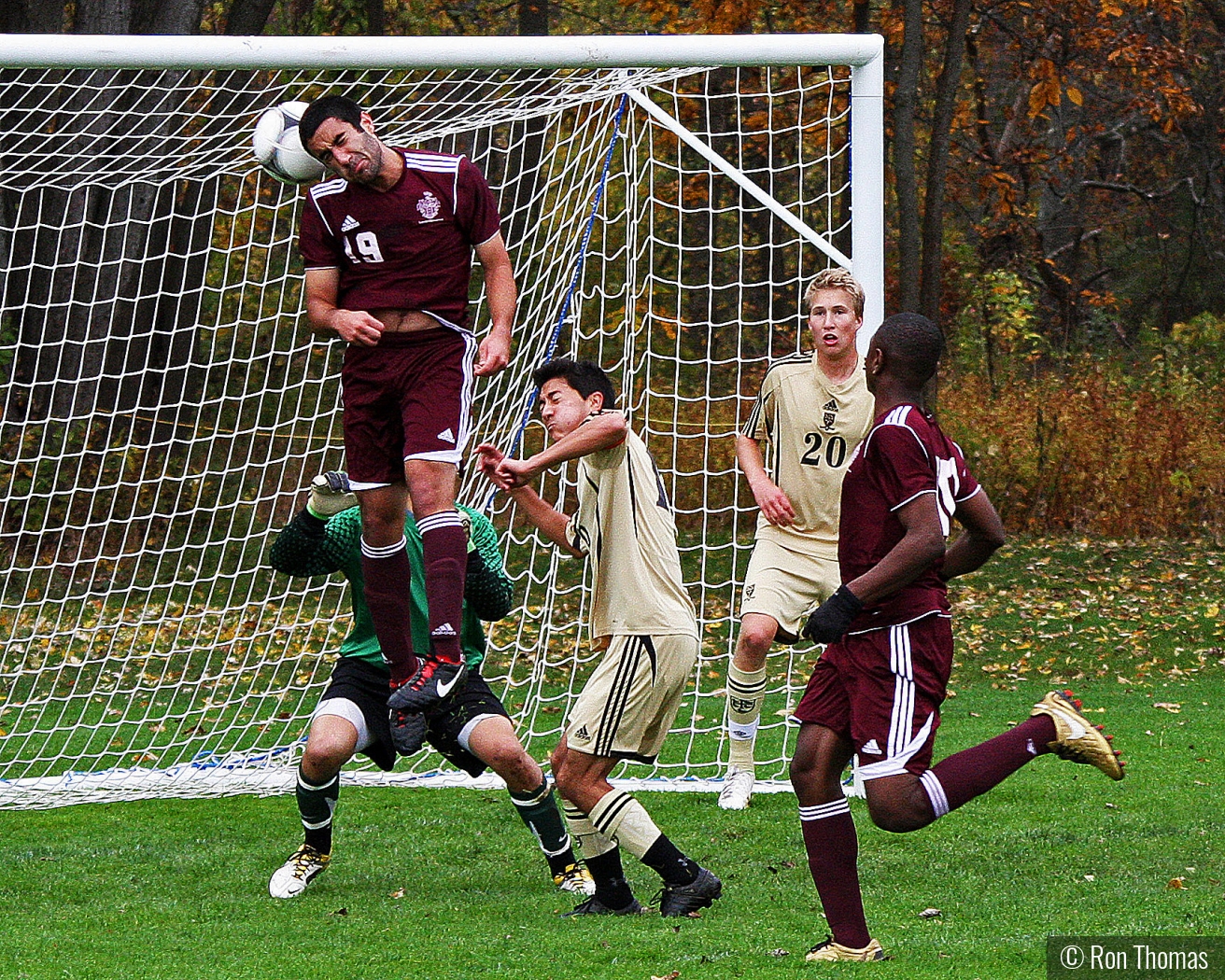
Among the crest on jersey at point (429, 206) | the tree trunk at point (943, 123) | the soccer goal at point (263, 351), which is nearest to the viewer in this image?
the crest on jersey at point (429, 206)

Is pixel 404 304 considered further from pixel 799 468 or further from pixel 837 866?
pixel 837 866

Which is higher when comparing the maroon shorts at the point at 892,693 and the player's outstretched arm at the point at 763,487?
the player's outstretched arm at the point at 763,487

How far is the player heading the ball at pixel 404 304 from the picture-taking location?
216 inches

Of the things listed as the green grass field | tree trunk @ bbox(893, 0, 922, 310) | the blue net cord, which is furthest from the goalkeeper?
tree trunk @ bbox(893, 0, 922, 310)

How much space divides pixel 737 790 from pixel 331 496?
8.72 ft

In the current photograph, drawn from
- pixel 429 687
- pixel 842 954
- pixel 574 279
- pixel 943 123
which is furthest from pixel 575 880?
pixel 943 123

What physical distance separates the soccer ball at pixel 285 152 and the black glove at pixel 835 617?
9.24ft

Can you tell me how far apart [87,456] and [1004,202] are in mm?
11165

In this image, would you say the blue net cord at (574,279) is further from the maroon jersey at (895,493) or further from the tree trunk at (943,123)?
the tree trunk at (943,123)

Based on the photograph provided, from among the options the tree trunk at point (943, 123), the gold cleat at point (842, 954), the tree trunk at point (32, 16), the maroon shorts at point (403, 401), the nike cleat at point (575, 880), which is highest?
the tree trunk at point (32, 16)

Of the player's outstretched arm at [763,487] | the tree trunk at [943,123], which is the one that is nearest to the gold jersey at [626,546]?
the player's outstretched arm at [763,487]

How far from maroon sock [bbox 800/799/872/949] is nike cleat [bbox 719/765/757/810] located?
291cm

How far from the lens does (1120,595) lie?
14055 millimetres

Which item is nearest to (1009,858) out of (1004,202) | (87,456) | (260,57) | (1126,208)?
(260,57)
